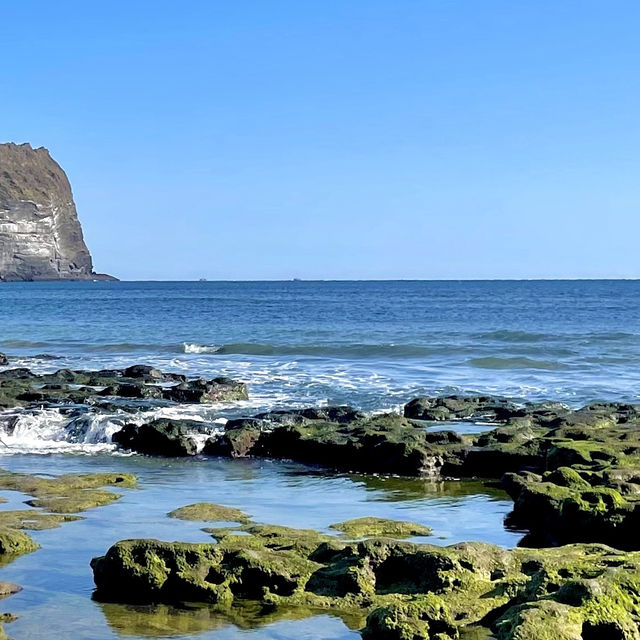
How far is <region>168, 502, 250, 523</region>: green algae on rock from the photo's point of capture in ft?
37.6

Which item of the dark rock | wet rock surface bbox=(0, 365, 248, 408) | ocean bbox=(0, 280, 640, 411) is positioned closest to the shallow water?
wet rock surface bbox=(0, 365, 248, 408)

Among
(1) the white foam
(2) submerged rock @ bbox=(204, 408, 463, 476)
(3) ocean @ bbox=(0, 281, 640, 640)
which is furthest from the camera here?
(1) the white foam

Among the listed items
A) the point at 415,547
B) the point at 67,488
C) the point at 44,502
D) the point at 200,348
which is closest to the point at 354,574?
the point at 415,547

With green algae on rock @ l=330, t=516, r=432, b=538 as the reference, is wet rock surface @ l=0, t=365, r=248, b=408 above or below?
below

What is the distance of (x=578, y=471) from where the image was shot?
12.3m

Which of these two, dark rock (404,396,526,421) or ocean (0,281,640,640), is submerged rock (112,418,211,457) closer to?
ocean (0,281,640,640)

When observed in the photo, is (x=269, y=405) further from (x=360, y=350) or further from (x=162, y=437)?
(x=360, y=350)

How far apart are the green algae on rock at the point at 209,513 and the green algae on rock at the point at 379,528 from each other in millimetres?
1159

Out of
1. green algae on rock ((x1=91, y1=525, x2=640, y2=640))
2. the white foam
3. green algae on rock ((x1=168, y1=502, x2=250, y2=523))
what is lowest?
the white foam

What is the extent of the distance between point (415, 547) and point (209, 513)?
3.85 meters

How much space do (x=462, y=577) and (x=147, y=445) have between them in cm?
1066

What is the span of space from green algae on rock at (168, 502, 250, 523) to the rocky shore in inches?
1.0

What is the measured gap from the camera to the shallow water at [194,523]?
7797 mm

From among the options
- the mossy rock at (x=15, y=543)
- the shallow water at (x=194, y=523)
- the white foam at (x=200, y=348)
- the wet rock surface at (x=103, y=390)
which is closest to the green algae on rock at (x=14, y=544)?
the mossy rock at (x=15, y=543)
